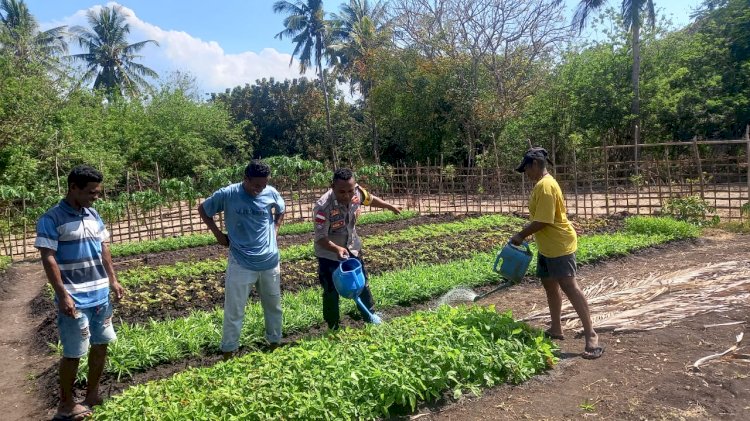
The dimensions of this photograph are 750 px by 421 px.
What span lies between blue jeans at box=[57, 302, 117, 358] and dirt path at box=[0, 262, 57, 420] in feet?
2.77

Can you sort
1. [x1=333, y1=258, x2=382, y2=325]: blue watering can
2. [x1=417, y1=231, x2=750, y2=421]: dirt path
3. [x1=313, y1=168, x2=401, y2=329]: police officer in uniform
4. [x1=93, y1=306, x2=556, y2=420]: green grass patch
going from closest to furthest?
[x1=93, y1=306, x2=556, y2=420]: green grass patch < [x1=417, y1=231, x2=750, y2=421]: dirt path < [x1=333, y1=258, x2=382, y2=325]: blue watering can < [x1=313, y1=168, x2=401, y2=329]: police officer in uniform

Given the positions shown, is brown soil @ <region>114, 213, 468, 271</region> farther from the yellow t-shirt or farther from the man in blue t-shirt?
the yellow t-shirt

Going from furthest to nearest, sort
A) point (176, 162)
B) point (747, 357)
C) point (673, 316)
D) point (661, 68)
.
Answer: point (176, 162), point (661, 68), point (673, 316), point (747, 357)

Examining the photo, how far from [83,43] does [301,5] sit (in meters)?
15.5

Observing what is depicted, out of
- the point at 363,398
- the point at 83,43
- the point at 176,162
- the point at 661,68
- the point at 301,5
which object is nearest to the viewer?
the point at 363,398

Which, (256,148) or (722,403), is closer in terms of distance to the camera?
(722,403)

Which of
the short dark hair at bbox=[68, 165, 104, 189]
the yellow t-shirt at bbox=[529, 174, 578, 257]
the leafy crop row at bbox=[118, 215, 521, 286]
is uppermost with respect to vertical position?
the short dark hair at bbox=[68, 165, 104, 189]

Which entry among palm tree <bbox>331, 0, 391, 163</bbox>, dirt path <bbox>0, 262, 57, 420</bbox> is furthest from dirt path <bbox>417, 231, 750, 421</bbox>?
palm tree <bbox>331, 0, 391, 163</bbox>

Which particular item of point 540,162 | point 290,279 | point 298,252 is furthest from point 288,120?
point 540,162

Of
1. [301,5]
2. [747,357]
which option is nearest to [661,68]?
[301,5]

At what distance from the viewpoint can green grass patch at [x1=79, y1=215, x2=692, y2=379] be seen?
4.89 m

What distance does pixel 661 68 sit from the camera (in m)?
23.1

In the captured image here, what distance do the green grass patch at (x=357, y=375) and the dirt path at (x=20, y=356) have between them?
136 cm

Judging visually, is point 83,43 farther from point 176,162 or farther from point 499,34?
point 499,34
